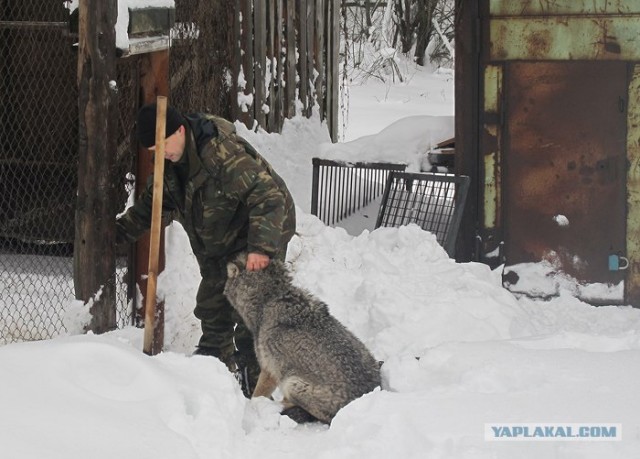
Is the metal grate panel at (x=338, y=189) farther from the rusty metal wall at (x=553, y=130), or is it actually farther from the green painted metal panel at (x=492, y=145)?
the rusty metal wall at (x=553, y=130)

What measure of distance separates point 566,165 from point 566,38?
987 millimetres

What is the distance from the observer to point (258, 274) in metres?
5.73

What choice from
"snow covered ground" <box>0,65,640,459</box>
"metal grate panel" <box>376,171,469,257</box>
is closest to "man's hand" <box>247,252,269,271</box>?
"snow covered ground" <box>0,65,640,459</box>

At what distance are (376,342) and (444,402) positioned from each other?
214 centimetres

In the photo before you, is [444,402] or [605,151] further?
[605,151]

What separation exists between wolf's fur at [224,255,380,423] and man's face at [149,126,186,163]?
0.65 meters

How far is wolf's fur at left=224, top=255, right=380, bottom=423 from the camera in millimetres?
5332

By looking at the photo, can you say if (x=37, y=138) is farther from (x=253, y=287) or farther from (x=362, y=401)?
(x=362, y=401)

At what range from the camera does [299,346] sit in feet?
17.9

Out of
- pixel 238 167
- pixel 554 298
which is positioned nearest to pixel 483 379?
pixel 238 167

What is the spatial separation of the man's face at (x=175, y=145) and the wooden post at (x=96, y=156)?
Result: 39 centimetres

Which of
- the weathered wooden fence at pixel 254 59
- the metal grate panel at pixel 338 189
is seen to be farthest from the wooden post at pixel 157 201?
the metal grate panel at pixel 338 189

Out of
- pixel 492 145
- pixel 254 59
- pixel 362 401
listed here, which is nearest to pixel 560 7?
pixel 492 145

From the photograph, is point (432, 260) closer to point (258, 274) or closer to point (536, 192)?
point (536, 192)
